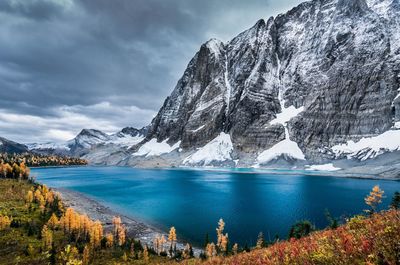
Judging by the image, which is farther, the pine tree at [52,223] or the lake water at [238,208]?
the pine tree at [52,223]

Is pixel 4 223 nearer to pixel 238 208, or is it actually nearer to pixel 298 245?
pixel 238 208

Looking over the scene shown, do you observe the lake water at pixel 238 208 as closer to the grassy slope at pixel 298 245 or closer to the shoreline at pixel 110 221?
the shoreline at pixel 110 221

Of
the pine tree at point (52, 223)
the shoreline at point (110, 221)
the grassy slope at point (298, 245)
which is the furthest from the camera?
the pine tree at point (52, 223)

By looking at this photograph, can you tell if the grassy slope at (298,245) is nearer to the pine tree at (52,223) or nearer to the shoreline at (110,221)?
the pine tree at (52,223)

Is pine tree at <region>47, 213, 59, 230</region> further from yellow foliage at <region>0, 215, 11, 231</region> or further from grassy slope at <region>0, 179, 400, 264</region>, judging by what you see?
yellow foliage at <region>0, 215, 11, 231</region>

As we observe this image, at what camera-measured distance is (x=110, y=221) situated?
90000 millimetres

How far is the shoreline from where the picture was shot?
7050 cm

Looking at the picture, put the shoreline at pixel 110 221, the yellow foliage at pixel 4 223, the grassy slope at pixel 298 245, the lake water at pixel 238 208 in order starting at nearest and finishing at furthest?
the grassy slope at pixel 298 245 → the shoreline at pixel 110 221 → the yellow foliage at pixel 4 223 → the lake water at pixel 238 208

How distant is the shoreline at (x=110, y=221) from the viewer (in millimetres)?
70500

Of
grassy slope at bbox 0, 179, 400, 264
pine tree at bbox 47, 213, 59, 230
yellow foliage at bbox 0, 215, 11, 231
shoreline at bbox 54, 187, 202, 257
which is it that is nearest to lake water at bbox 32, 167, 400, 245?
shoreline at bbox 54, 187, 202, 257

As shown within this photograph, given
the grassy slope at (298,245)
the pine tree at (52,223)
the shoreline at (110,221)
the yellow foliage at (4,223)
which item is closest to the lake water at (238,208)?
the shoreline at (110,221)

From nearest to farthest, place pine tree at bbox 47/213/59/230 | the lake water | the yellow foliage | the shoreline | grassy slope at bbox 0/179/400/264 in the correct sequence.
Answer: grassy slope at bbox 0/179/400/264 < the shoreline < the yellow foliage < the lake water < pine tree at bbox 47/213/59/230

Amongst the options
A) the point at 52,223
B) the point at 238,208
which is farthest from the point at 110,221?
the point at 238,208

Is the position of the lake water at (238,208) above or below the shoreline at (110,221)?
above
